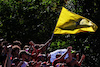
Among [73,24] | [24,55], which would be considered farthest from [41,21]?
[24,55]

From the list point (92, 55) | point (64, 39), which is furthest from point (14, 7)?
point (92, 55)

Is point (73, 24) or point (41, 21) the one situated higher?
point (73, 24)

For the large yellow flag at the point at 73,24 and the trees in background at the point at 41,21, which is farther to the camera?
the trees in background at the point at 41,21

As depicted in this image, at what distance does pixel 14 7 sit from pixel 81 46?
2783 mm

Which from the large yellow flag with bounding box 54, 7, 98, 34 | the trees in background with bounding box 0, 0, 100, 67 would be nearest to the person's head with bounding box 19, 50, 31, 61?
the large yellow flag with bounding box 54, 7, 98, 34

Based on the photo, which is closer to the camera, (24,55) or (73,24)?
(24,55)

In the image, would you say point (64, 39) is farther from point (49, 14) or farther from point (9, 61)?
point (9, 61)

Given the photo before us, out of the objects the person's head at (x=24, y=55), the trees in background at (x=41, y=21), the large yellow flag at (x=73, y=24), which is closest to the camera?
the person's head at (x=24, y=55)

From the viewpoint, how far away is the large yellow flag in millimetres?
4172

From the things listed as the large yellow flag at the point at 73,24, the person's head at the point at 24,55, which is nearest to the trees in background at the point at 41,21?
the large yellow flag at the point at 73,24

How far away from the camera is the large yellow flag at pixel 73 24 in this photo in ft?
13.7

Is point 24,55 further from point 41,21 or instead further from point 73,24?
point 41,21

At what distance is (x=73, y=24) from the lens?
13.8 feet

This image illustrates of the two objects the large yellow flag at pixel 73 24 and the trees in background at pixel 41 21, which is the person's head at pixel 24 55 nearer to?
the large yellow flag at pixel 73 24
